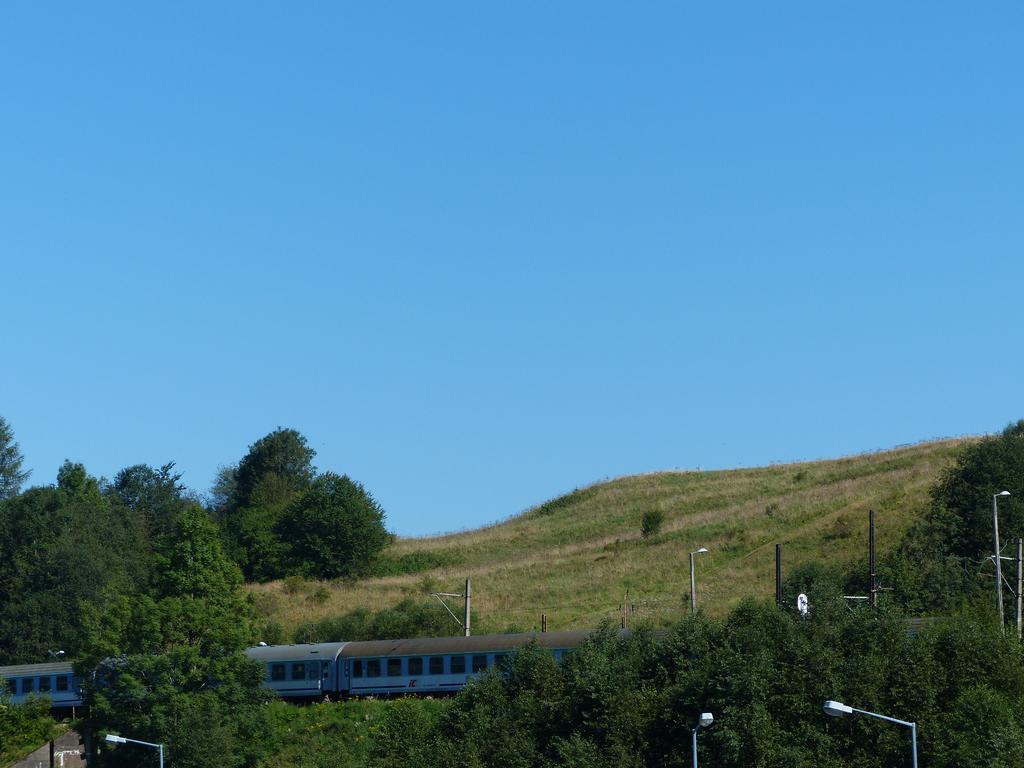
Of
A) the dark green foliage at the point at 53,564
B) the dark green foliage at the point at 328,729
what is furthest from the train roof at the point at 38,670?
the dark green foliage at the point at 328,729

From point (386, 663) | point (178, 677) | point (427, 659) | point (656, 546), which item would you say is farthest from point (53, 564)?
point (427, 659)

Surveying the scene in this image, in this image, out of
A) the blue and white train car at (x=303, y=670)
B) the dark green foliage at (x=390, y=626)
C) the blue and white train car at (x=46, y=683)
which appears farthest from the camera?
the dark green foliage at (x=390, y=626)

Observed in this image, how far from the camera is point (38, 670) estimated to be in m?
86.2

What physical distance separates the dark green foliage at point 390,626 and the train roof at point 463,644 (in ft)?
43.5

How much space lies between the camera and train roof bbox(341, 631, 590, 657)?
69312mm

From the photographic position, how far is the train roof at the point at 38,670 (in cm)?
8450

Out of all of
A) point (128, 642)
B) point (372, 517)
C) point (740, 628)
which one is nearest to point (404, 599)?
point (372, 517)

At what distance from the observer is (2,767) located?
7444cm

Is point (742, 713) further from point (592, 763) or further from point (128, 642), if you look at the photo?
point (128, 642)

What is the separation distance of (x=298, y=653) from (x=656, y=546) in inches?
1731

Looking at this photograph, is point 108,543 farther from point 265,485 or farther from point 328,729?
point 328,729

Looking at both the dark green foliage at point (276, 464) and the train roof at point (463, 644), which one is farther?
the dark green foliage at point (276, 464)

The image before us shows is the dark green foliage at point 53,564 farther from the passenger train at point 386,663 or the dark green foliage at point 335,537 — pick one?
the passenger train at point 386,663

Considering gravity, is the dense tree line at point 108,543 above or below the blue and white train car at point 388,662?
above
